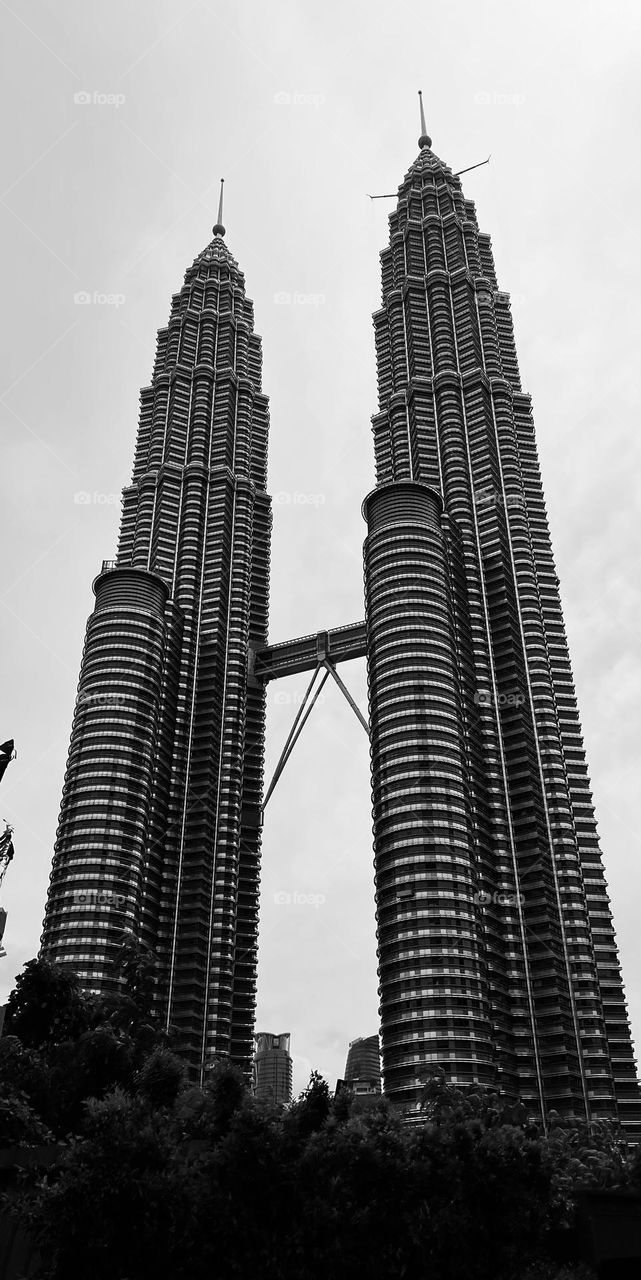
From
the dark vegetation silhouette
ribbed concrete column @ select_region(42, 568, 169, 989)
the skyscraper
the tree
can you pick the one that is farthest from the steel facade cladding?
the dark vegetation silhouette

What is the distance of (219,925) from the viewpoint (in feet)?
567

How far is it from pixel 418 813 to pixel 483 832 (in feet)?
60.1

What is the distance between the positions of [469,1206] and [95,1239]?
12.4m

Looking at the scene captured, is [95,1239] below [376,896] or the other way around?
below

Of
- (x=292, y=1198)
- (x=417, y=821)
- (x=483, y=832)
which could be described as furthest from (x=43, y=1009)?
(x=483, y=832)

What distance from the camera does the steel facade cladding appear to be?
13462 centimetres

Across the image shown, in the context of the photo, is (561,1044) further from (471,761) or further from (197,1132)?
(197,1132)

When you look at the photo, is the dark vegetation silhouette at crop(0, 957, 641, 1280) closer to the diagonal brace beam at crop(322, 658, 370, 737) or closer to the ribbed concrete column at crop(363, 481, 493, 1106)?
the ribbed concrete column at crop(363, 481, 493, 1106)

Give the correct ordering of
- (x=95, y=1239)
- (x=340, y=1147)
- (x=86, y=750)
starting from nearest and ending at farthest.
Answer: (x=95, y=1239)
(x=340, y=1147)
(x=86, y=750)

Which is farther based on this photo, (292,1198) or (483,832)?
(483,832)

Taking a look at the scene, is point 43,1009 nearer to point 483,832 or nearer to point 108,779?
point 108,779

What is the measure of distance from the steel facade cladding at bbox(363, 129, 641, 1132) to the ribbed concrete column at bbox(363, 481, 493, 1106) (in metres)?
0.25

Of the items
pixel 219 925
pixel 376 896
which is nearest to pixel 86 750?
pixel 219 925

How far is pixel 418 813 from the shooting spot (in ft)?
475
